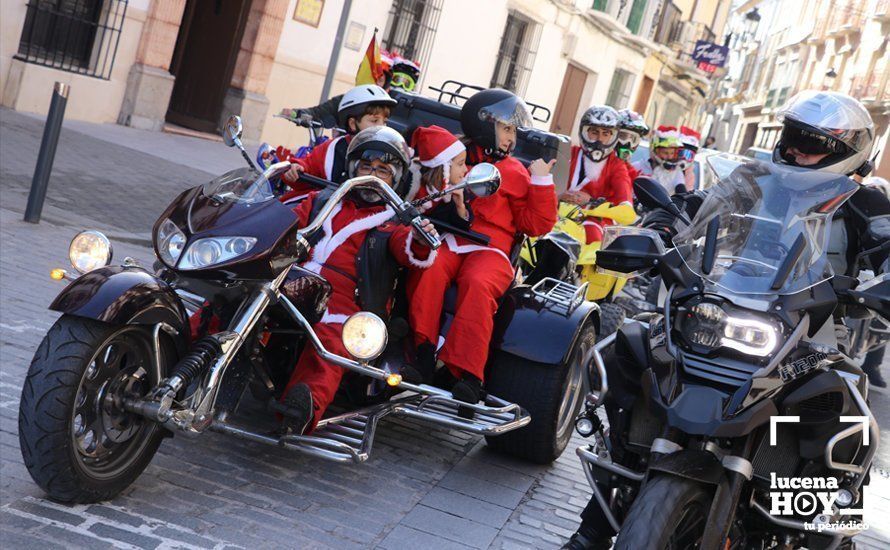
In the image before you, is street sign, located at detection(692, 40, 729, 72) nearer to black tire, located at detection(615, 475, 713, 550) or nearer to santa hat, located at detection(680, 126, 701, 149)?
santa hat, located at detection(680, 126, 701, 149)

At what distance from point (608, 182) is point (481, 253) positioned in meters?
4.21

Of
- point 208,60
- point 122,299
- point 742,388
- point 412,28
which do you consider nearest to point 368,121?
point 122,299

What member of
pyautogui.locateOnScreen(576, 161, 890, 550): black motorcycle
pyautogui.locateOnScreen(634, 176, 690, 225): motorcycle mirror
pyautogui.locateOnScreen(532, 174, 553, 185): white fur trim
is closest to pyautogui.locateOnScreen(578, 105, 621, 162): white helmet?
pyautogui.locateOnScreen(532, 174, 553, 185): white fur trim

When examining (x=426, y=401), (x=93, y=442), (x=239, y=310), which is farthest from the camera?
(x=426, y=401)

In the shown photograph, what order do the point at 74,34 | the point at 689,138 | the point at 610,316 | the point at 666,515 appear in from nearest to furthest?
the point at 666,515
the point at 610,316
the point at 689,138
the point at 74,34

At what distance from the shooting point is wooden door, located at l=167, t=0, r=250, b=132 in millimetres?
17484

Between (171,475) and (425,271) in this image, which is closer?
(171,475)

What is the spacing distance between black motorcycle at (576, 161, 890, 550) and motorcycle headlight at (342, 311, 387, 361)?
0.82 metres

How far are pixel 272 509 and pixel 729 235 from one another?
1.89m

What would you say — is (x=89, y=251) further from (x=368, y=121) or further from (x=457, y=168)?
(x=368, y=121)

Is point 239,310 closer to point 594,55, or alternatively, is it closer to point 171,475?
point 171,475

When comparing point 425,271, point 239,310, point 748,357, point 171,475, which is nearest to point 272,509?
point 171,475

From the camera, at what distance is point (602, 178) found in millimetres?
9562

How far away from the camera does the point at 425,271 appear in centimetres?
520
